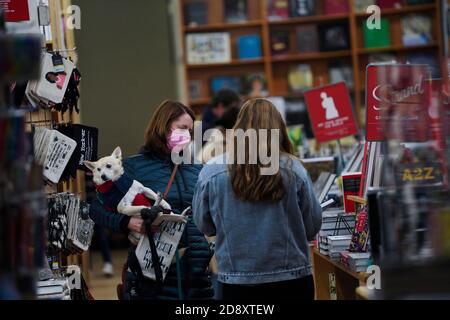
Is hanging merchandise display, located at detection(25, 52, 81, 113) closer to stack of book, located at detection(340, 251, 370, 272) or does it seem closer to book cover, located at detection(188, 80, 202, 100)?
stack of book, located at detection(340, 251, 370, 272)

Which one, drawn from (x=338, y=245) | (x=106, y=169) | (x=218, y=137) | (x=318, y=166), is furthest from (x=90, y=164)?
(x=318, y=166)

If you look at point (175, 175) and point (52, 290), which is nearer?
point (52, 290)

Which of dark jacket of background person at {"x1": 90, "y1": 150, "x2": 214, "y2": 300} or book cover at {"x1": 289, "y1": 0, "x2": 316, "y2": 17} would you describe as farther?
book cover at {"x1": 289, "y1": 0, "x2": 316, "y2": 17}

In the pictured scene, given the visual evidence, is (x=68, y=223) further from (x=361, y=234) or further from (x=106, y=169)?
(x=361, y=234)

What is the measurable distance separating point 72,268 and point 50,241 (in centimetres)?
17

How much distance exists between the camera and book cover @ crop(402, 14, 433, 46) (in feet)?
29.1

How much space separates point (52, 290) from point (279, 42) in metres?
6.34

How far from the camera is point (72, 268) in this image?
357 cm

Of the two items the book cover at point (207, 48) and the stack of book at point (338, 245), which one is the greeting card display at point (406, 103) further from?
the book cover at point (207, 48)

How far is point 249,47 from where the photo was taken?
8836mm

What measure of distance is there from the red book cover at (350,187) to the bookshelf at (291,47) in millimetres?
4752

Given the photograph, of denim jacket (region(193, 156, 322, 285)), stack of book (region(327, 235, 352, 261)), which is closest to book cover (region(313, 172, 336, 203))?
stack of book (region(327, 235, 352, 261))

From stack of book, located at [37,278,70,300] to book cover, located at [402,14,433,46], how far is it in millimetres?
6613

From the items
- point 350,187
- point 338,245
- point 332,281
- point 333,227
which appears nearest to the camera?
point 338,245
